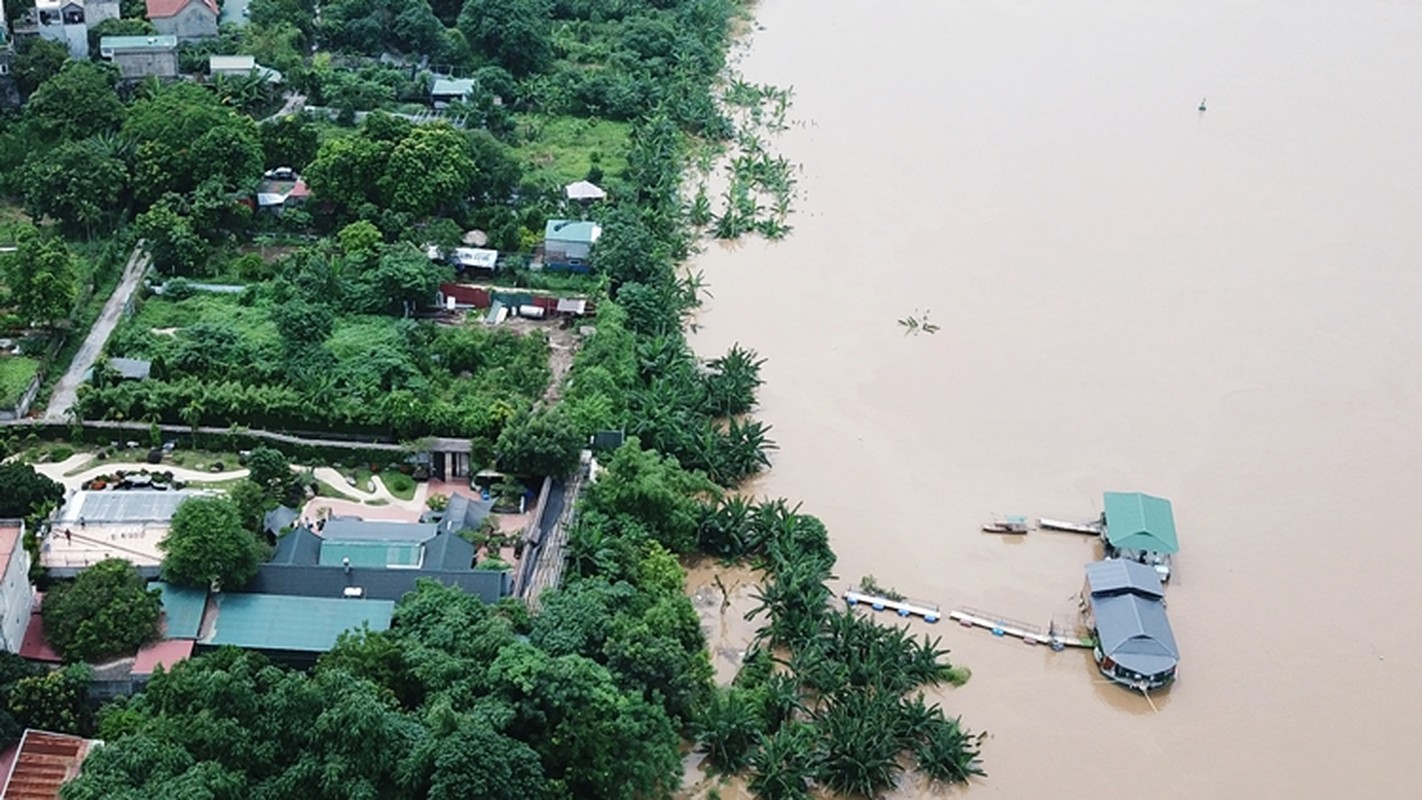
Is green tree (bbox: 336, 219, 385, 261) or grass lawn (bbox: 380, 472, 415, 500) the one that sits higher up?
green tree (bbox: 336, 219, 385, 261)

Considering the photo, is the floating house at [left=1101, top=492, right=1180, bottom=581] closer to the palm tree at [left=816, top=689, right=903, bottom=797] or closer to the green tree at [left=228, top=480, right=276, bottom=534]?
the palm tree at [left=816, top=689, right=903, bottom=797]

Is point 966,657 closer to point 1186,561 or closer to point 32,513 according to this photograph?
point 1186,561

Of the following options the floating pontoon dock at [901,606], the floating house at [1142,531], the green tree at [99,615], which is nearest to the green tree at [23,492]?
the green tree at [99,615]

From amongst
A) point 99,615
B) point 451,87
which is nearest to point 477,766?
point 99,615

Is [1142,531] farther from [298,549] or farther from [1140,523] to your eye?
[298,549]

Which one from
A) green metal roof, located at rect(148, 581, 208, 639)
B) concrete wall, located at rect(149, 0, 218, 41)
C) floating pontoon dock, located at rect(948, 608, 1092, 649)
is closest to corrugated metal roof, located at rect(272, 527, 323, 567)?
green metal roof, located at rect(148, 581, 208, 639)

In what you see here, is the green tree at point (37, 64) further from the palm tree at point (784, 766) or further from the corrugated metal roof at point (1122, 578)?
the corrugated metal roof at point (1122, 578)

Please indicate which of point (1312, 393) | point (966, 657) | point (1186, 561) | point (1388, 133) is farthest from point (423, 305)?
point (1388, 133)
